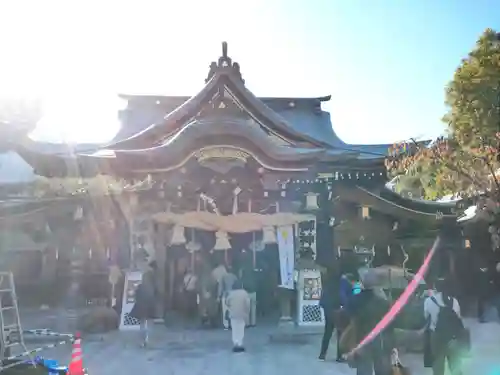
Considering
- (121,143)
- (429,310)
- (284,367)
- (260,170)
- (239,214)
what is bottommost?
(284,367)

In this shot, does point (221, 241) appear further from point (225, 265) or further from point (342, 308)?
point (342, 308)

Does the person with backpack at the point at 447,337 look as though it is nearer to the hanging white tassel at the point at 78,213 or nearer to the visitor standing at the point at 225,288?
the visitor standing at the point at 225,288

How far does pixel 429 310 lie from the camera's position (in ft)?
25.4

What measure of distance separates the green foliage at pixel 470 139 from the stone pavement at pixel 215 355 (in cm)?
438

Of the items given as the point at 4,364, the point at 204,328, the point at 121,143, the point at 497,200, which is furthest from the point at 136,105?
the point at 4,364

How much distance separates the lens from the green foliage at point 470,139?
48.0 feet

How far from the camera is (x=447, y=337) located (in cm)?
752

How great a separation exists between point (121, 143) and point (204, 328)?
6972 mm

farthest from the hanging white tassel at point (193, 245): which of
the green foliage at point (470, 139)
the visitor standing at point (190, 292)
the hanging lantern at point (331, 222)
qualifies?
the green foliage at point (470, 139)

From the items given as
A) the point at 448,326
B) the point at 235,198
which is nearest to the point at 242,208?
the point at 235,198

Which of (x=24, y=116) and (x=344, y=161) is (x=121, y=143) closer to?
(x=24, y=116)

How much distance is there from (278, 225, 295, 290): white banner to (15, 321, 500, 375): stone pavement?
152 centimetres

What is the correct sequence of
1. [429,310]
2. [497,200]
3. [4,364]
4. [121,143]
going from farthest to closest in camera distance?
[121,143] → [497,200] → [429,310] → [4,364]

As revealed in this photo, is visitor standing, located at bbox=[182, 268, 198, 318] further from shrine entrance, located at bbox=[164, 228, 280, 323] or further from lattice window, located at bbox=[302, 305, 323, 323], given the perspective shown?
lattice window, located at bbox=[302, 305, 323, 323]
